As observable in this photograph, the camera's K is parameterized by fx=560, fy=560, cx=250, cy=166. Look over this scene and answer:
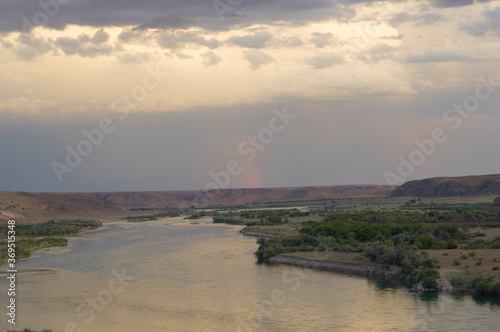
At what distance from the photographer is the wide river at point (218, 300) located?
24344mm

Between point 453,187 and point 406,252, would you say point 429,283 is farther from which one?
point 453,187

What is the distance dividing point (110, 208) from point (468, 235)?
114 meters

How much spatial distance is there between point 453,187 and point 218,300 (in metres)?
118

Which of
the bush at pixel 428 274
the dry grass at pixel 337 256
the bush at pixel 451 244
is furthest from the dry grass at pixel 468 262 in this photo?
the dry grass at pixel 337 256

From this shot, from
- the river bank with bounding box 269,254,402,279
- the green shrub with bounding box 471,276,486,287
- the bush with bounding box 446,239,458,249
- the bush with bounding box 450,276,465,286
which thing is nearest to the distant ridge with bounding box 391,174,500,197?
the bush with bounding box 446,239,458,249

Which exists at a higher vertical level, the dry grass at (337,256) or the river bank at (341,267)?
the dry grass at (337,256)

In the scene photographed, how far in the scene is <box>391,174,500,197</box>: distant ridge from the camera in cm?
12475

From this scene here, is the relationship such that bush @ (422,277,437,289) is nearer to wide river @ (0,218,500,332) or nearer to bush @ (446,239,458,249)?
wide river @ (0,218,500,332)

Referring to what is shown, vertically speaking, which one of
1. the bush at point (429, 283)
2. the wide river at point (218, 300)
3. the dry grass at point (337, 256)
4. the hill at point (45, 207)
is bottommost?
the wide river at point (218, 300)

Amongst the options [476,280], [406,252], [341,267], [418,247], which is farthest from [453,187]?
[476,280]

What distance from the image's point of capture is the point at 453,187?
13525 centimetres

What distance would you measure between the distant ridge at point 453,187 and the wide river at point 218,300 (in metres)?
96.6

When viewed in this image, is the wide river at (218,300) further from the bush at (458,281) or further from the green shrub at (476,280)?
the bush at (458,281)

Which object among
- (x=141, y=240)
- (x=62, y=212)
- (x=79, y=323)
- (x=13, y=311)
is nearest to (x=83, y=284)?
(x=13, y=311)
